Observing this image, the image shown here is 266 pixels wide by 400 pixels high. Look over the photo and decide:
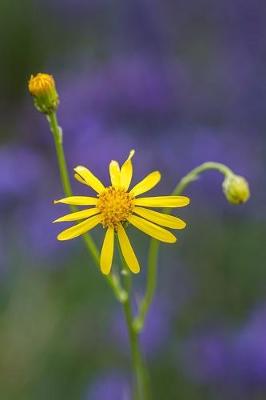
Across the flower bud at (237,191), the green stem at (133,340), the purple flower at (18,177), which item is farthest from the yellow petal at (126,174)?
the purple flower at (18,177)

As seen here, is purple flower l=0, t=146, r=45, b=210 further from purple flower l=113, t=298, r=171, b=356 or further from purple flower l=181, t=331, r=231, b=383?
purple flower l=181, t=331, r=231, b=383

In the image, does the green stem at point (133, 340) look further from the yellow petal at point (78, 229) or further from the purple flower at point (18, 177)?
the purple flower at point (18, 177)

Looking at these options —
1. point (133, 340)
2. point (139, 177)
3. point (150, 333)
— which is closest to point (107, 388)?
point (150, 333)

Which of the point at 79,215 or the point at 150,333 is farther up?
the point at 150,333

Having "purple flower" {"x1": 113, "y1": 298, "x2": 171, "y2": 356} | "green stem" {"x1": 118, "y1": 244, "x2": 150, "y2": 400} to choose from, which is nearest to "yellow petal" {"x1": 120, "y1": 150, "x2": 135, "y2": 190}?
"green stem" {"x1": 118, "y1": 244, "x2": 150, "y2": 400}

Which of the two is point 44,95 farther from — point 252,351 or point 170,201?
point 252,351

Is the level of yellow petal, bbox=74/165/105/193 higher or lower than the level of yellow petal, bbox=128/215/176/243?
higher
